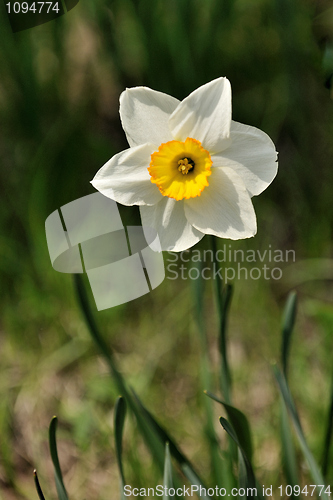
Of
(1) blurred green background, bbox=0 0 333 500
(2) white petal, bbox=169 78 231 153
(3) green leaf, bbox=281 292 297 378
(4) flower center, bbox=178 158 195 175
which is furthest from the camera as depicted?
(1) blurred green background, bbox=0 0 333 500

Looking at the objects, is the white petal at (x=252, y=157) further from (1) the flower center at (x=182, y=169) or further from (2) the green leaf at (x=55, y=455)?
(2) the green leaf at (x=55, y=455)

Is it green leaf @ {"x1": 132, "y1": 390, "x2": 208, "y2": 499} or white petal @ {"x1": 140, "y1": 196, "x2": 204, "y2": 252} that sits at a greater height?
white petal @ {"x1": 140, "y1": 196, "x2": 204, "y2": 252}

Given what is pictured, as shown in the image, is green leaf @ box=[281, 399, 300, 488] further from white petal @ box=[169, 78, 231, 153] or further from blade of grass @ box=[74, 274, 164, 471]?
white petal @ box=[169, 78, 231, 153]

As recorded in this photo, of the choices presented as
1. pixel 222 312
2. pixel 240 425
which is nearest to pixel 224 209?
pixel 222 312

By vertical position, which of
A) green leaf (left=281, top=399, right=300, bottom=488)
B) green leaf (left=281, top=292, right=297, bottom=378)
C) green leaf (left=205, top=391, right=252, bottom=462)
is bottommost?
green leaf (left=281, top=399, right=300, bottom=488)

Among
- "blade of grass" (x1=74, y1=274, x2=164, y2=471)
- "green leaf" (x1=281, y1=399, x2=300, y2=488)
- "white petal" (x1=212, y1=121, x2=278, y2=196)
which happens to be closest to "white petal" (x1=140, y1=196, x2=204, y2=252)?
"white petal" (x1=212, y1=121, x2=278, y2=196)

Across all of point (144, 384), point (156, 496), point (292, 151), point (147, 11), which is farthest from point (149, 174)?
point (292, 151)
